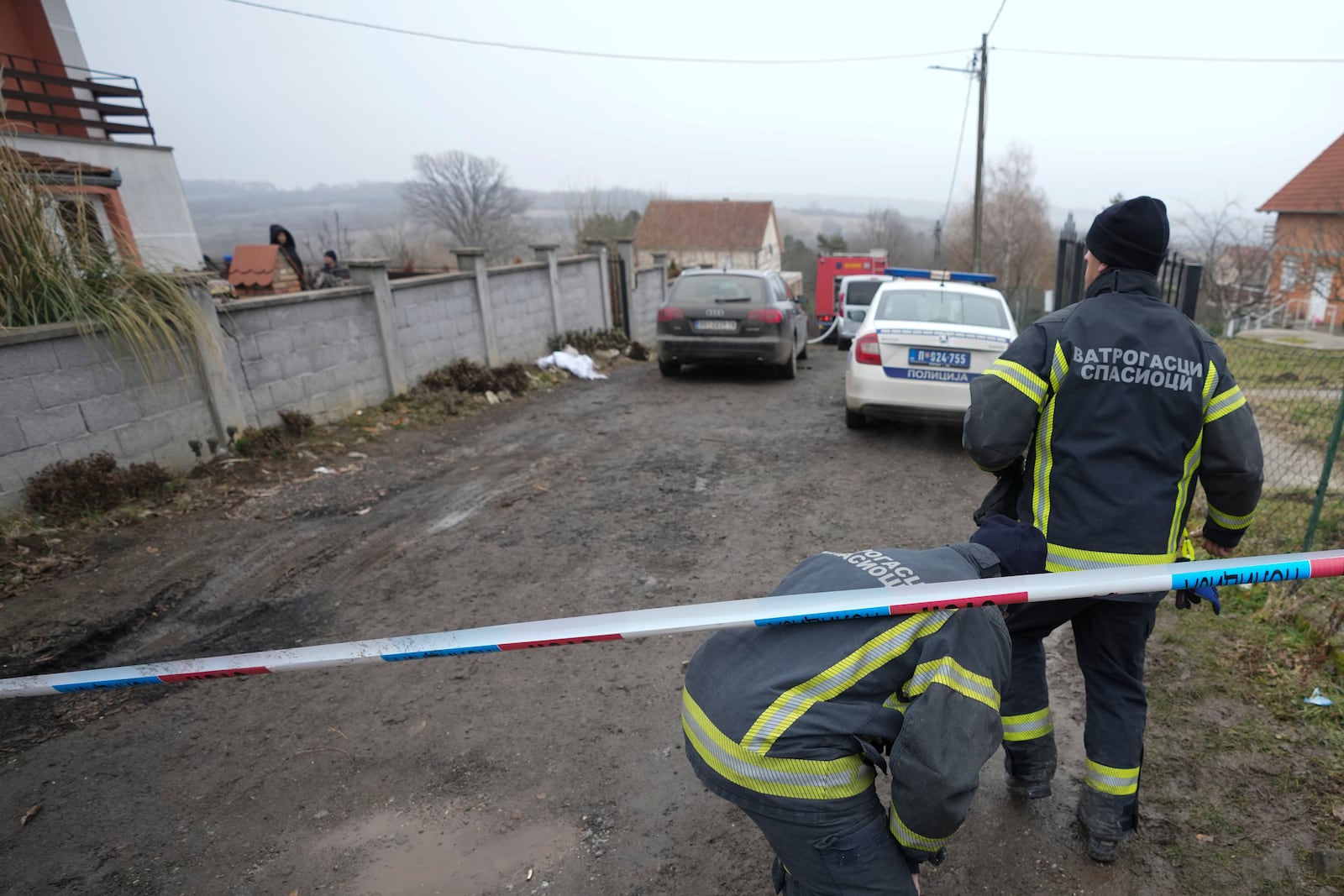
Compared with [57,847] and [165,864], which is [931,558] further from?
[57,847]

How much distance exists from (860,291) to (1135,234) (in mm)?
14384

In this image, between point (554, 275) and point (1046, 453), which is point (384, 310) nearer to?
point (554, 275)

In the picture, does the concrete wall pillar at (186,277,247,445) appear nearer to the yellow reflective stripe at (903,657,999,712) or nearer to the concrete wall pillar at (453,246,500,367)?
the concrete wall pillar at (453,246,500,367)

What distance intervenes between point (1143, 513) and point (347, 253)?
89.8 feet

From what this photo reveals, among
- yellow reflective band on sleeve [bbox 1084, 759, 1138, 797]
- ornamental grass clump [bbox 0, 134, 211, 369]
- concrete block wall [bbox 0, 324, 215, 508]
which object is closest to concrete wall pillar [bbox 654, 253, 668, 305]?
ornamental grass clump [bbox 0, 134, 211, 369]

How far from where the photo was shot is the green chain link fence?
3814 mm

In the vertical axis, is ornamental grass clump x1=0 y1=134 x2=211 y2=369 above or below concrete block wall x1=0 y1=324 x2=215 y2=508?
above

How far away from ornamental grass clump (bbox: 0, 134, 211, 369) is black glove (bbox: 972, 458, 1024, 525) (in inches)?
221

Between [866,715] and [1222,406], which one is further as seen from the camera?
[1222,406]

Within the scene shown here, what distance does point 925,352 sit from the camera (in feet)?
19.7

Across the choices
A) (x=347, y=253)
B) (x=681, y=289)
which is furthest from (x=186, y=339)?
(x=347, y=253)

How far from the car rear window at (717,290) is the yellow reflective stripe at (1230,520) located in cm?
747

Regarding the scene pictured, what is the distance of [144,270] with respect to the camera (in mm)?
5422

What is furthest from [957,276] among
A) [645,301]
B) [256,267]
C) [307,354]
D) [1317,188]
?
[1317,188]
